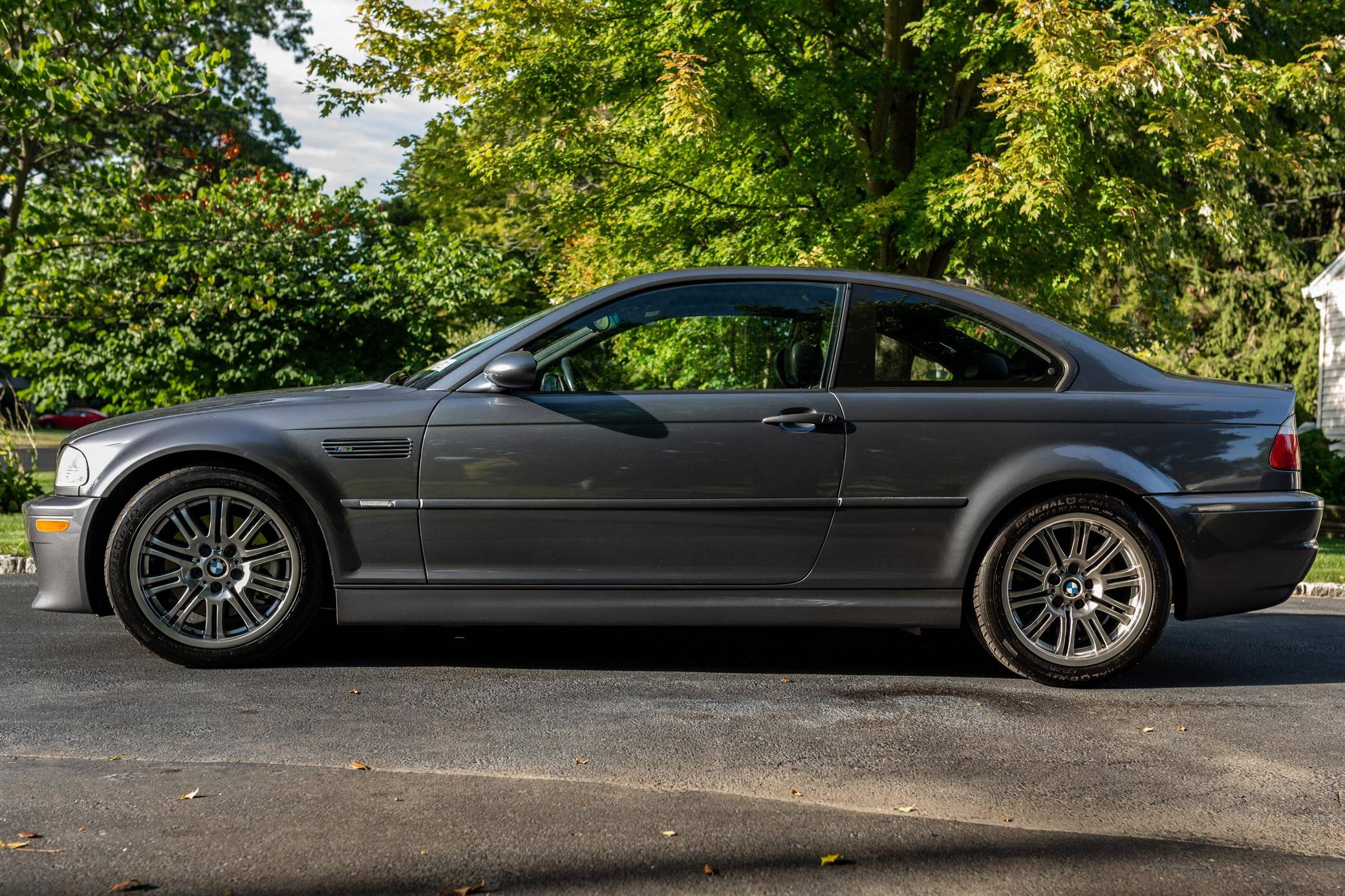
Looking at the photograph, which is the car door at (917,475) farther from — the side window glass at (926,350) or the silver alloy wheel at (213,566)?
the silver alloy wheel at (213,566)

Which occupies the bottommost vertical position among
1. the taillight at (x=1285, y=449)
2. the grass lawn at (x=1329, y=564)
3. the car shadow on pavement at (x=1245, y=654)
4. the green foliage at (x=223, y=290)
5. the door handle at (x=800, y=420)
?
the grass lawn at (x=1329, y=564)

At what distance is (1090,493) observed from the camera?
5.12 m

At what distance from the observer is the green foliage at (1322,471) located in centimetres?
1769

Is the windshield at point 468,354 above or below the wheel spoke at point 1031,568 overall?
above

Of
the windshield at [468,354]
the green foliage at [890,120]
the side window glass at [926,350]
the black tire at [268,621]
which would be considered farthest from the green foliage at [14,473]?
the side window glass at [926,350]

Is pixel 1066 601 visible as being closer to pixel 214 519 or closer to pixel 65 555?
pixel 214 519

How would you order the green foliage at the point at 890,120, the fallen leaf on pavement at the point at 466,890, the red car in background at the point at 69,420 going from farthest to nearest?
the red car in background at the point at 69,420 < the green foliage at the point at 890,120 < the fallen leaf on pavement at the point at 466,890

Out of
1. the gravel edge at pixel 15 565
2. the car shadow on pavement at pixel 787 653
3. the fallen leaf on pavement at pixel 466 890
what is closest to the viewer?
the fallen leaf on pavement at pixel 466 890

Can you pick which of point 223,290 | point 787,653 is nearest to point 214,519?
point 787,653

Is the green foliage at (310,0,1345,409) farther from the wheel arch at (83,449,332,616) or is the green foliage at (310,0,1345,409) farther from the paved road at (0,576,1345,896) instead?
the wheel arch at (83,449,332,616)

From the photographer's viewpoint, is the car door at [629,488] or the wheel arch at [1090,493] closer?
the car door at [629,488]

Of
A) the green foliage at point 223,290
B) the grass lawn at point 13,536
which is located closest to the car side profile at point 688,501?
the grass lawn at point 13,536

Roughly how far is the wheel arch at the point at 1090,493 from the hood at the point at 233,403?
2.47 meters

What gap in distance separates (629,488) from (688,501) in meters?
0.24
